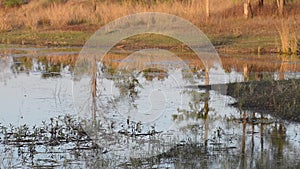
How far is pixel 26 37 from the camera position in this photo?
24.8 meters

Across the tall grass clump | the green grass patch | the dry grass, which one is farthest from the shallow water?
the dry grass

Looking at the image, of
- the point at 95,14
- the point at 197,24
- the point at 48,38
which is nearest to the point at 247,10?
the point at 197,24

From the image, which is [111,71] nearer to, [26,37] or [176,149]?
[176,149]

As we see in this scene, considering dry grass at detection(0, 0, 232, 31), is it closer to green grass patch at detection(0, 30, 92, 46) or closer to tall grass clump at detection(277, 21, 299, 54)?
green grass patch at detection(0, 30, 92, 46)

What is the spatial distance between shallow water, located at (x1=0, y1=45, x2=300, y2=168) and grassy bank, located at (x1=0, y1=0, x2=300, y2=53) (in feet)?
16.5

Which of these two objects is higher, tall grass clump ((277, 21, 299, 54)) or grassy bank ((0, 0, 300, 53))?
grassy bank ((0, 0, 300, 53))

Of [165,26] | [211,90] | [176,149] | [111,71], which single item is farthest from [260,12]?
[176,149]

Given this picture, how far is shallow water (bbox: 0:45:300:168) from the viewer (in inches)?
288

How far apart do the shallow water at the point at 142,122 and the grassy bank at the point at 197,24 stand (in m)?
5.02

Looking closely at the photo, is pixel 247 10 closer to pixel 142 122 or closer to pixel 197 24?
pixel 197 24

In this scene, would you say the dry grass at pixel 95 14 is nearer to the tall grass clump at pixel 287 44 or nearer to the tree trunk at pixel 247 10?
the tree trunk at pixel 247 10

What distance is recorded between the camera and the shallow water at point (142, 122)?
732 cm

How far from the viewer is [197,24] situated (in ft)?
80.8

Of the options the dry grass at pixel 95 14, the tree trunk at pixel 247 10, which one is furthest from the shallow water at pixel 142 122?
the dry grass at pixel 95 14
